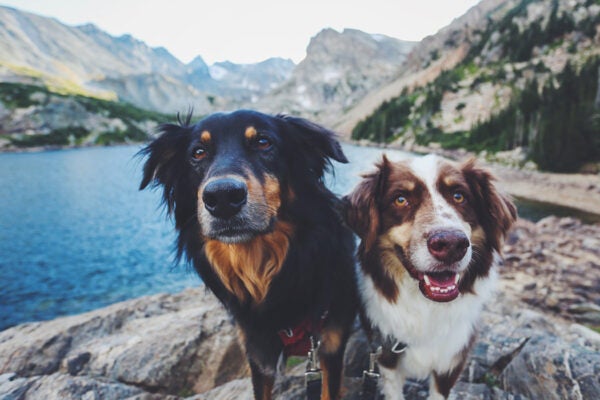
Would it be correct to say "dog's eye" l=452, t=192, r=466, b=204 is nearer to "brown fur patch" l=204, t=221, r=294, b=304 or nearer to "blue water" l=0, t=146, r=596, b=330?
"blue water" l=0, t=146, r=596, b=330

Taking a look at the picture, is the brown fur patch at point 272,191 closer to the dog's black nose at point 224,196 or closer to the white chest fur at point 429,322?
the dog's black nose at point 224,196

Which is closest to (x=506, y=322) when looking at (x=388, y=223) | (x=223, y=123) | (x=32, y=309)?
(x=388, y=223)

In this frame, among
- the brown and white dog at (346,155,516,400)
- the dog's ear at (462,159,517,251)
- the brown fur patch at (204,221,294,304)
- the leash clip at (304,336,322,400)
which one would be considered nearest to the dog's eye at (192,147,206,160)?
the brown fur patch at (204,221,294,304)

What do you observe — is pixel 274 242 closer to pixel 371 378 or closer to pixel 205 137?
pixel 205 137

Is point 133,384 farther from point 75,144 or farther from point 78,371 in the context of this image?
point 75,144

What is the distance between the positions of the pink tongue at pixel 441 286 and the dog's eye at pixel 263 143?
76.9 inches

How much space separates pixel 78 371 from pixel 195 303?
11.6 ft

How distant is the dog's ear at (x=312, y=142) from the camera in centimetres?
351

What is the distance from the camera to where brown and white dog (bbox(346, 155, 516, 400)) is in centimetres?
295

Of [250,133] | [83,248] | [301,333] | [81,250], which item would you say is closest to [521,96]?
[83,248]

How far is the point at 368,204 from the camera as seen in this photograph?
3135 mm

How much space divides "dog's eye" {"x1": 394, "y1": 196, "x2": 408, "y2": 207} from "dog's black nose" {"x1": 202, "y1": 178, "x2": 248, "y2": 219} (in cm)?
143

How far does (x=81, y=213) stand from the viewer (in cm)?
2636

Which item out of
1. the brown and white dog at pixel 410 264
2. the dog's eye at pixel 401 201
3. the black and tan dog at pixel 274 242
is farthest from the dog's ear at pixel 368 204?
the black and tan dog at pixel 274 242
